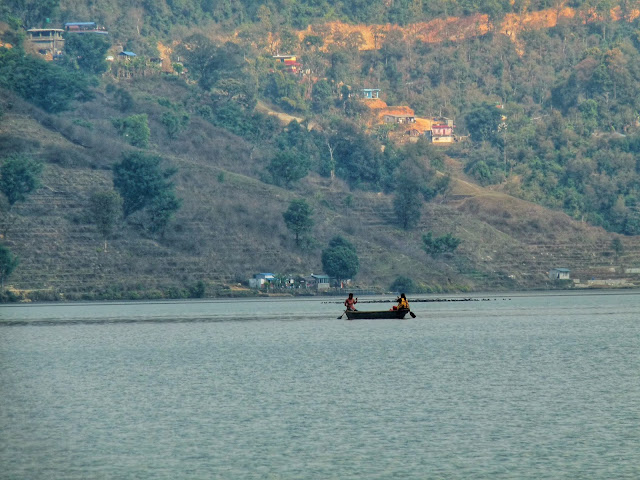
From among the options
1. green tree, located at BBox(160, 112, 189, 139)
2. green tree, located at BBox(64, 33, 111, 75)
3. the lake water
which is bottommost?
the lake water

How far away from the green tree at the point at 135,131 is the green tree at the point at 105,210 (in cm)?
3515

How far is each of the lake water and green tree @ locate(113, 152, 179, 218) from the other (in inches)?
1644

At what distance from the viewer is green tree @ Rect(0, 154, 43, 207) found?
388ft

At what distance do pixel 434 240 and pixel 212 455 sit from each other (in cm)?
9803

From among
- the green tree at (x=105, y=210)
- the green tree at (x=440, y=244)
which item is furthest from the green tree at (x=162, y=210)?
the green tree at (x=440, y=244)

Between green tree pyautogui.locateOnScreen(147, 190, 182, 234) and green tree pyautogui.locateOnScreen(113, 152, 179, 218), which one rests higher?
green tree pyautogui.locateOnScreen(113, 152, 179, 218)

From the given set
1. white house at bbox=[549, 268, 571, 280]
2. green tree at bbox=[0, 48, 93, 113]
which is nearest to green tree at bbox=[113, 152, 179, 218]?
green tree at bbox=[0, 48, 93, 113]

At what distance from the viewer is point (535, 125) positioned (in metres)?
193

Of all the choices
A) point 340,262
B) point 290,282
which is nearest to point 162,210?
point 290,282

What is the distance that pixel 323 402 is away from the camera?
4303cm

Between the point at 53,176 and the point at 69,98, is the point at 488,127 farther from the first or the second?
the point at 53,176

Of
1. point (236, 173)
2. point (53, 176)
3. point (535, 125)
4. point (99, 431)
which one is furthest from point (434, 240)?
point (99, 431)

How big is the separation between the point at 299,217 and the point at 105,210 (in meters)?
21.5

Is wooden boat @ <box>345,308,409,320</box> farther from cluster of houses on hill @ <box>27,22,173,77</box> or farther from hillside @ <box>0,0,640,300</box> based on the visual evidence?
cluster of houses on hill @ <box>27,22,173,77</box>
